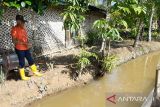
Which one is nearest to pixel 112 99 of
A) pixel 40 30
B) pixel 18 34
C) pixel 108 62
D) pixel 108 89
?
pixel 108 89

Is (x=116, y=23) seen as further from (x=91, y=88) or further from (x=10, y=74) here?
(x=10, y=74)

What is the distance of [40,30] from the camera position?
13281 millimetres

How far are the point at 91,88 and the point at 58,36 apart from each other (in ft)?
16.2

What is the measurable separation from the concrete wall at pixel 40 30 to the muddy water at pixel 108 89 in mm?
3304

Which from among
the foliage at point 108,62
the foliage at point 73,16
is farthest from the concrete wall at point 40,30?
the foliage at point 108,62

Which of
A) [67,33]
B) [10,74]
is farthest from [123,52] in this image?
[10,74]

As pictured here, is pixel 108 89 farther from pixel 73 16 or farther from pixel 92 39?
pixel 92 39

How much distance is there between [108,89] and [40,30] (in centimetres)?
459

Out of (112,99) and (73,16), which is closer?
(112,99)

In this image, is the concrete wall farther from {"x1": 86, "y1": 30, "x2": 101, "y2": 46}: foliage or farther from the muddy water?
the muddy water

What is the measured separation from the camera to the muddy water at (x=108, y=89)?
8984 millimetres

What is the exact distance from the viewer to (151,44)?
62.9 feet

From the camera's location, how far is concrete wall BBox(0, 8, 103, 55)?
1154cm

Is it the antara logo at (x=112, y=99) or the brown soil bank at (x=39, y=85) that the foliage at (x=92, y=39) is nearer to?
the brown soil bank at (x=39, y=85)
